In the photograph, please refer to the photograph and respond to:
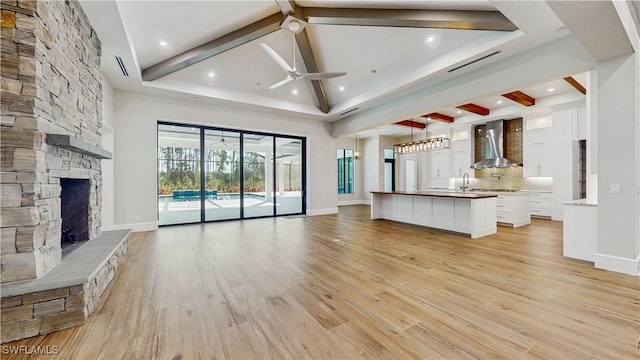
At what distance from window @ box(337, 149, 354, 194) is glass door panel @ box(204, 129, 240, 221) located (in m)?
5.84

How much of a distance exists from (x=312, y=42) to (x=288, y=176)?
417 cm

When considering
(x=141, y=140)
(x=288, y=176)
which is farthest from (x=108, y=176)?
(x=288, y=176)

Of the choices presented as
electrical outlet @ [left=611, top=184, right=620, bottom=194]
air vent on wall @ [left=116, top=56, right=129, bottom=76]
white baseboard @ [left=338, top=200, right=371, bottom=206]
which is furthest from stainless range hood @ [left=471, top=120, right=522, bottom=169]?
air vent on wall @ [left=116, top=56, right=129, bottom=76]

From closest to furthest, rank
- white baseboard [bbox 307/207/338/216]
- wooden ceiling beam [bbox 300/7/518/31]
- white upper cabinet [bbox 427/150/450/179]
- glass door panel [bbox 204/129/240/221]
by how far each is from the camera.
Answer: wooden ceiling beam [bbox 300/7/518/31] < glass door panel [bbox 204/129/240/221] < white baseboard [bbox 307/207/338/216] < white upper cabinet [bbox 427/150/450/179]

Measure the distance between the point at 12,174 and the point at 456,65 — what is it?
19.2 ft

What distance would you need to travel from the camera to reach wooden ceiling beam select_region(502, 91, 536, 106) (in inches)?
257

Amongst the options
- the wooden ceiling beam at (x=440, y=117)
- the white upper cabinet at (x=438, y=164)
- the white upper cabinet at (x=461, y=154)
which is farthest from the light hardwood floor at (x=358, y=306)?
the white upper cabinet at (x=438, y=164)

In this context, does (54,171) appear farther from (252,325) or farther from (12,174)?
(252,325)

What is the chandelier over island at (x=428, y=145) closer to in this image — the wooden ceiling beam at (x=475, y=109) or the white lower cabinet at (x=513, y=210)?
the wooden ceiling beam at (x=475, y=109)

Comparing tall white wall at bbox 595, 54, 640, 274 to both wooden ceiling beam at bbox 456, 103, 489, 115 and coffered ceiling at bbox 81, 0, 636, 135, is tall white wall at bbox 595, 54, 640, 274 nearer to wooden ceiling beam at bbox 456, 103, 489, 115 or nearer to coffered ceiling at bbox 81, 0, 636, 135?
coffered ceiling at bbox 81, 0, 636, 135

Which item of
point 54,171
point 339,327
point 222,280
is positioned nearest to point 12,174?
point 54,171

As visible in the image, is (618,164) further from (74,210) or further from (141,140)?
(141,140)

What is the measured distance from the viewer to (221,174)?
23.2ft

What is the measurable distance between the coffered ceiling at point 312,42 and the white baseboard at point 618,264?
8.79 ft
